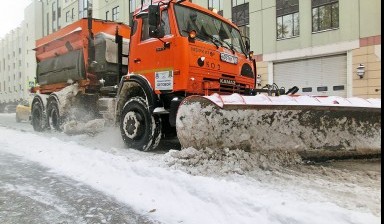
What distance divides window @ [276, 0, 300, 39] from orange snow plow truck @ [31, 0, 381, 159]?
11470 mm

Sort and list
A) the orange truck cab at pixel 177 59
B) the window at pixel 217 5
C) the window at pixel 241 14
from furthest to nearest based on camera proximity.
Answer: the window at pixel 217 5 → the window at pixel 241 14 → the orange truck cab at pixel 177 59

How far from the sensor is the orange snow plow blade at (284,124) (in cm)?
454

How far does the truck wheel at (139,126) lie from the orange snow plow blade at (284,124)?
1344 mm

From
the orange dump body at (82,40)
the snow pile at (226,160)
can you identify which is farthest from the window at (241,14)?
the snow pile at (226,160)

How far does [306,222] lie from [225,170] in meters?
1.71

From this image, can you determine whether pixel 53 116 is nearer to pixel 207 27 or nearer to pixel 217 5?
pixel 207 27

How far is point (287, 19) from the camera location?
18.0 m

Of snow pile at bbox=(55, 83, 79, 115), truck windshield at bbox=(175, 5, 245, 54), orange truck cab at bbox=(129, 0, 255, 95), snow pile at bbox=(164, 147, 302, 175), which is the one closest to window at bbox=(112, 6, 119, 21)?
snow pile at bbox=(55, 83, 79, 115)

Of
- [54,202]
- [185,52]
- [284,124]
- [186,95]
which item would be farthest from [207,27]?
[54,202]

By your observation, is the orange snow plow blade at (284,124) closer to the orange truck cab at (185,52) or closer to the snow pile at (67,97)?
the orange truck cab at (185,52)

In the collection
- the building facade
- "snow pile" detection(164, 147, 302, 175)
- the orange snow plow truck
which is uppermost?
the building facade

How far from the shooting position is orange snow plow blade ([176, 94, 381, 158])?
454 centimetres

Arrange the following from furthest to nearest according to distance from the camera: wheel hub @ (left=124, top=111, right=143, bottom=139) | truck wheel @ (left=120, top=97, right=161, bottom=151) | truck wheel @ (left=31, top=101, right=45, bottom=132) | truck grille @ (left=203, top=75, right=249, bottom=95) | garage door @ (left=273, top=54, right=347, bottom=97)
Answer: garage door @ (left=273, top=54, right=347, bottom=97) → truck wheel @ (left=31, top=101, right=45, bottom=132) → wheel hub @ (left=124, top=111, right=143, bottom=139) → truck wheel @ (left=120, top=97, right=161, bottom=151) → truck grille @ (left=203, top=75, right=249, bottom=95)

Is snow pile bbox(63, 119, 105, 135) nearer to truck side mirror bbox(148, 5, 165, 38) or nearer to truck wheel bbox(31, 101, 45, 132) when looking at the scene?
truck wheel bbox(31, 101, 45, 132)
